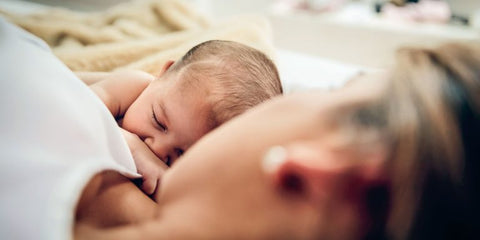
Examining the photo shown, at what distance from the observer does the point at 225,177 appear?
0.30m

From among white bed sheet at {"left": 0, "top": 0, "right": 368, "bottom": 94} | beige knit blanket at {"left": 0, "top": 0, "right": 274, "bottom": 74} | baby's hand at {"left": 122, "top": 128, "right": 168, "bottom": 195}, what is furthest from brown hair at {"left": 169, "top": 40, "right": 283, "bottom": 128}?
white bed sheet at {"left": 0, "top": 0, "right": 368, "bottom": 94}

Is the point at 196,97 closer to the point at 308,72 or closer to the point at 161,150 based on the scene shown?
the point at 161,150

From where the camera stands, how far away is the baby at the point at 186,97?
564 millimetres

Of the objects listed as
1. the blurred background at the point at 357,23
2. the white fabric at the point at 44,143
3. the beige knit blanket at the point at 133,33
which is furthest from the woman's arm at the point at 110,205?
the blurred background at the point at 357,23

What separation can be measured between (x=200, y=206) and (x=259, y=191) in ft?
0.17

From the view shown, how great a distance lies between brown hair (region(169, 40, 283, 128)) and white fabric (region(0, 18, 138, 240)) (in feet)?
0.65

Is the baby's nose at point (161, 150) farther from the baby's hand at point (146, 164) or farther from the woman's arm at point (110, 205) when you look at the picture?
the woman's arm at point (110, 205)

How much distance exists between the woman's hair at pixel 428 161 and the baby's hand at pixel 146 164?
11.6 inches

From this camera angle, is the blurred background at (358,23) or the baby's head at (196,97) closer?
the baby's head at (196,97)

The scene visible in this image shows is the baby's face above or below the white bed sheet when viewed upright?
above

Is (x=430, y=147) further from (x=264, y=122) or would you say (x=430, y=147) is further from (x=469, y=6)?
(x=469, y=6)

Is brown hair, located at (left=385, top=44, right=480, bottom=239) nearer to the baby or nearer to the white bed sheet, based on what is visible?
the baby

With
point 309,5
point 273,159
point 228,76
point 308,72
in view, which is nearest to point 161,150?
point 228,76

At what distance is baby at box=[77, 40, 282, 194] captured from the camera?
1.85 ft
